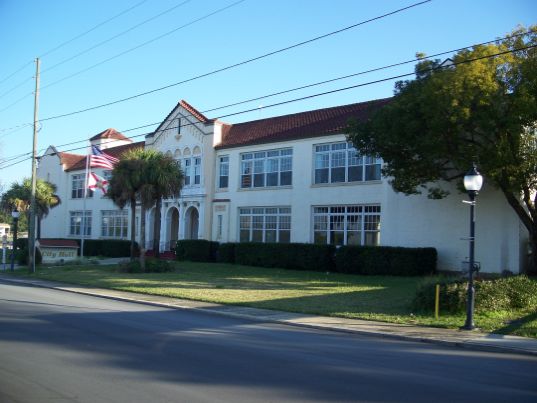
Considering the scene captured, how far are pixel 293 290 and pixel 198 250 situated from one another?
48.9 ft

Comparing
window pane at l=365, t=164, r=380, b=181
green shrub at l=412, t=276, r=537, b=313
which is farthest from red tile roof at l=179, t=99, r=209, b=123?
green shrub at l=412, t=276, r=537, b=313

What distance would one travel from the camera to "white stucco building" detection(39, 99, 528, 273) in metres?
24.6

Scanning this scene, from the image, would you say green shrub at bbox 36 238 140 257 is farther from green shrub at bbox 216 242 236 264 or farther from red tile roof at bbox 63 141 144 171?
green shrub at bbox 216 242 236 264

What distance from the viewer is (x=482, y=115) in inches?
734

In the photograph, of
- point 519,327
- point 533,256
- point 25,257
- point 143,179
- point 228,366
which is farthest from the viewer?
point 25,257

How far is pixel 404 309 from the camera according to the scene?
51.5ft

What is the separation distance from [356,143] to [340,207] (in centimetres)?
705

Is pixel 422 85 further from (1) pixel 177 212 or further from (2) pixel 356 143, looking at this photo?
(1) pixel 177 212

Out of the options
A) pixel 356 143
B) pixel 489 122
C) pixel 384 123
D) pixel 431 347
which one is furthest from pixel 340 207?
pixel 431 347

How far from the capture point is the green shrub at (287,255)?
2775cm

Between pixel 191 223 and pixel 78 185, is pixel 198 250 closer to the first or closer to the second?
pixel 191 223

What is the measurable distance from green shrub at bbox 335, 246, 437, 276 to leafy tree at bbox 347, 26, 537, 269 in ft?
15.1

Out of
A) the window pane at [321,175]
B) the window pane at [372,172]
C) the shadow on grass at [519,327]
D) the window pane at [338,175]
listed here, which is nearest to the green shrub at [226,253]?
the window pane at [321,175]

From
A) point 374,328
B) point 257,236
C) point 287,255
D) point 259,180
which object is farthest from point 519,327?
point 259,180
